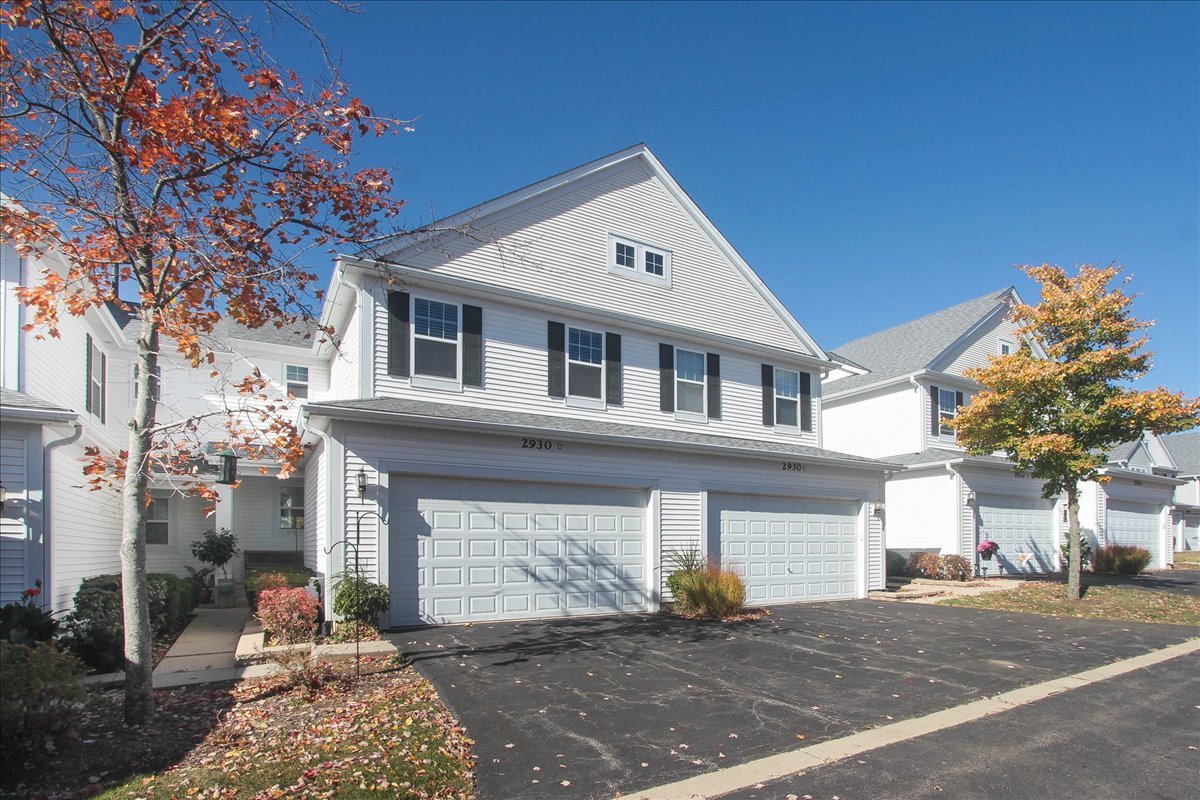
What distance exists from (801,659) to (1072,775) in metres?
4.43

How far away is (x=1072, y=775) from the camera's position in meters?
5.86

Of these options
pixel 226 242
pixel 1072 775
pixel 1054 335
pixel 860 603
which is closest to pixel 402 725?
pixel 226 242

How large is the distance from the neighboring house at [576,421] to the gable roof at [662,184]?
5 centimetres

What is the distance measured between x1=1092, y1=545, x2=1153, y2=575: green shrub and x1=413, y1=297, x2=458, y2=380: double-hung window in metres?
23.5

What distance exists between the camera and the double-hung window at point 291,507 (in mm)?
19219

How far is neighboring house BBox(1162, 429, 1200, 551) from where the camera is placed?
140 ft

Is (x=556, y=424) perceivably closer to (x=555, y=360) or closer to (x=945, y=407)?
(x=555, y=360)

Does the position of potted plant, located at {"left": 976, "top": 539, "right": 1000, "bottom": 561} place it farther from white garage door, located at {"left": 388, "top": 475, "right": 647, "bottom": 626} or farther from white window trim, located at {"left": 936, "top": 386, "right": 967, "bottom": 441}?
white garage door, located at {"left": 388, "top": 475, "right": 647, "bottom": 626}

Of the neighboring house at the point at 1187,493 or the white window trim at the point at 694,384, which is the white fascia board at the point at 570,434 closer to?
the white window trim at the point at 694,384

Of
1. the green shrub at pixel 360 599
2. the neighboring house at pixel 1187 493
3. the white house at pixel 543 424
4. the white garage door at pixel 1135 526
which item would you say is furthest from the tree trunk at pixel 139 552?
the neighboring house at pixel 1187 493

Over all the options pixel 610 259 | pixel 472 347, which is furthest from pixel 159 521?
pixel 610 259

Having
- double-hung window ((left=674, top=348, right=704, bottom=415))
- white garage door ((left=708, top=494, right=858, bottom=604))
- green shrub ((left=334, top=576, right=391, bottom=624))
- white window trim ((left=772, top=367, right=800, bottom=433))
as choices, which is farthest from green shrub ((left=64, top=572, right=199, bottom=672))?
white window trim ((left=772, top=367, right=800, bottom=433))

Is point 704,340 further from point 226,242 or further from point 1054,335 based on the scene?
point 226,242

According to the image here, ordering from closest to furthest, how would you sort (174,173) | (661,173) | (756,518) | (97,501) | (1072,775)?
1. (1072,775)
2. (174,173)
3. (97,501)
4. (756,518)
5. (661,173)
